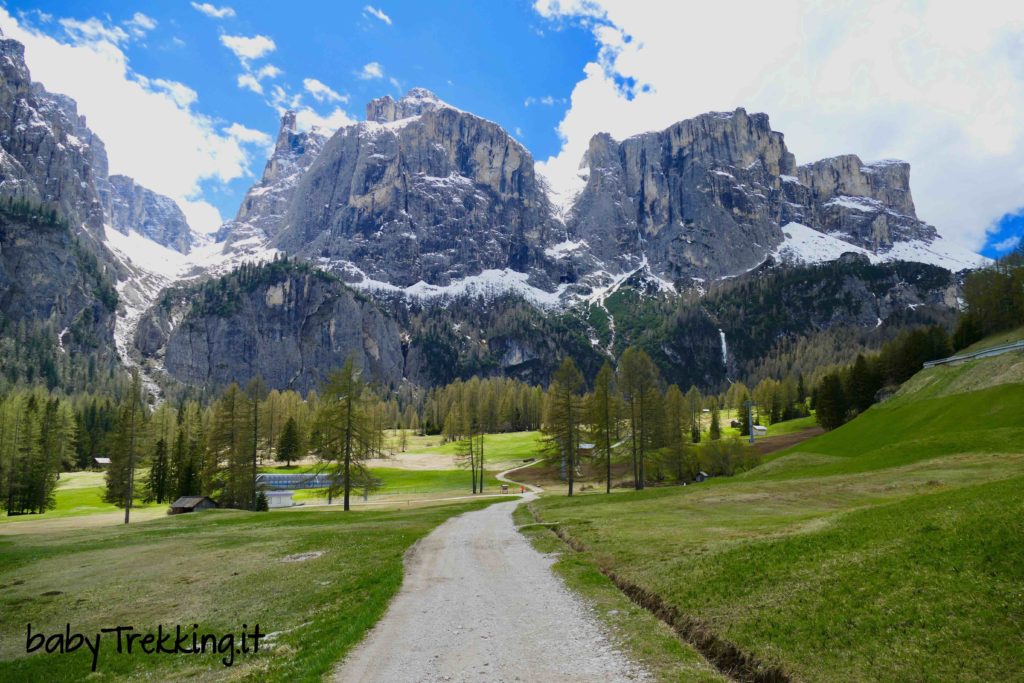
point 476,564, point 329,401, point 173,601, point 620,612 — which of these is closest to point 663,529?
point 476,564

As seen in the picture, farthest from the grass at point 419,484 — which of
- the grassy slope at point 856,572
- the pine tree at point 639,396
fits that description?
the grassy slope at point 856,572

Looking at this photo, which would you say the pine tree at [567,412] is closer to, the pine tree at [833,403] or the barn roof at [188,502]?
the barn roof at [188,502]

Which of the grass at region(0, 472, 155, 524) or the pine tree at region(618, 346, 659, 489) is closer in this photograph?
the pine tree at region(618, 346, 659, 489)

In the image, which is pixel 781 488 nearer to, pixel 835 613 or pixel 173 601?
pixel 835 613

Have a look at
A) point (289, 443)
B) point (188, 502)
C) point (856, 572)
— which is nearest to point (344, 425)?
point (188, 502)

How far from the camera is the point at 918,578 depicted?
13461 millimetres

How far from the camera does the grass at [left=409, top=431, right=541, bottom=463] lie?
123875 millimetres

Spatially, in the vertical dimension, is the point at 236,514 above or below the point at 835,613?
below

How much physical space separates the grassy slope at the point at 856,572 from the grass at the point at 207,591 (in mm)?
10047

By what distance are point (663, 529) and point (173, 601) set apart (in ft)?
75.1

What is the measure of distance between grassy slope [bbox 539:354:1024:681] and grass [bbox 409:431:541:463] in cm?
8420

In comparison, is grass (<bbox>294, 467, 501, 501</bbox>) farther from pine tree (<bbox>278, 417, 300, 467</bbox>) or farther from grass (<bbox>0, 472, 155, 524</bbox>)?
grass (<bbox>0, 472, 155, 524</bbox>)

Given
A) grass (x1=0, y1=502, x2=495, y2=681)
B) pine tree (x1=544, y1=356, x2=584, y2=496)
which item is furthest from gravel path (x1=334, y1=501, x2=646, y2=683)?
pine tree (x1=544, y1=356, x2=584, y2=496)

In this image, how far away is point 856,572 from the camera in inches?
588
